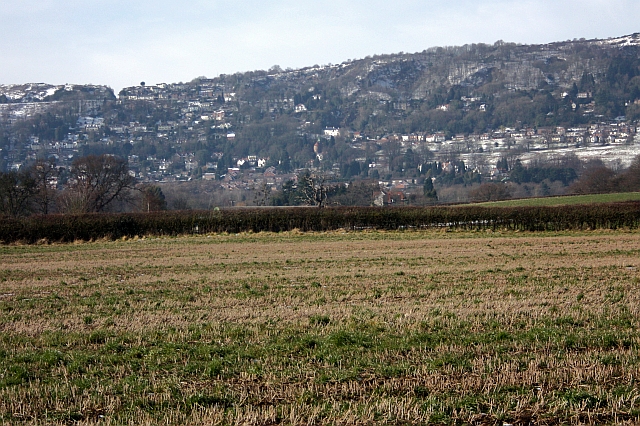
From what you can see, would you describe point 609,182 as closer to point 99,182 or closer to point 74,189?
point 99,182

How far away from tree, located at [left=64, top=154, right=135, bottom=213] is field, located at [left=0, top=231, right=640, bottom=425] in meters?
61.1

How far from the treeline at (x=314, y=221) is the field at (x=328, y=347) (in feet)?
85.9

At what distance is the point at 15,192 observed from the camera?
66.9m

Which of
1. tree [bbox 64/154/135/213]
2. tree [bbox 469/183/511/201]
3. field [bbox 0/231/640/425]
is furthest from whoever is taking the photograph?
tree [bbox 469/183/511/201]

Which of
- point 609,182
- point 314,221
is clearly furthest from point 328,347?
point 609,182

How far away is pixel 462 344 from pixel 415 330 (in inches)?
50.4

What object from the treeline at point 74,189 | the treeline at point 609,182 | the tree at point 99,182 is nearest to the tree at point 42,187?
the treeline at point 74,189

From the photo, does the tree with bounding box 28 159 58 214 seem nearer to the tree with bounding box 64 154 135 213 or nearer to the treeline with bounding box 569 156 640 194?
the tree with bounding box 64 154 135 213

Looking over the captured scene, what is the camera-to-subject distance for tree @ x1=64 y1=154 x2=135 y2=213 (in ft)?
260

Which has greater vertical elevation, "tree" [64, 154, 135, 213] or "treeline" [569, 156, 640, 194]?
"tree" [64, 154, 135, 213]

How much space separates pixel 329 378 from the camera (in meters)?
8.22

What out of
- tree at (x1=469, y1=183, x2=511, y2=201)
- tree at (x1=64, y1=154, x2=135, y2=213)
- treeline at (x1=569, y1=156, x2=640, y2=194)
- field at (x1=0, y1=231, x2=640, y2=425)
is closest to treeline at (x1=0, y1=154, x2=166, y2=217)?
tree at (x1=64, y1=154, x2=135, y2=213)

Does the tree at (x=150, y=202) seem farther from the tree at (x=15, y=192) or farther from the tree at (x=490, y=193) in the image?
the tree at (x=490, y=193)

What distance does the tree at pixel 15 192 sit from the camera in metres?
65.6
